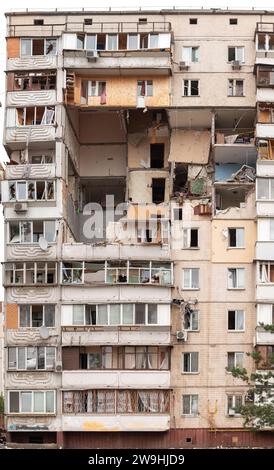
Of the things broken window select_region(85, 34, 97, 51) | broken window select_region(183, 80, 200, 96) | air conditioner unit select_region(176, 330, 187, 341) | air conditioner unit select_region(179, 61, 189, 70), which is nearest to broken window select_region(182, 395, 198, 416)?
air conditioner unit select_region(176, 330, 187, 341)

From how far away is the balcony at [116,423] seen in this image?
44.8 metres

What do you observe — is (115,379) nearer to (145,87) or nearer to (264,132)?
(264,132)

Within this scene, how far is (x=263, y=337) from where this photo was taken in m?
45.1

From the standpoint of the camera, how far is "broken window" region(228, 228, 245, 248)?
46.8 metres

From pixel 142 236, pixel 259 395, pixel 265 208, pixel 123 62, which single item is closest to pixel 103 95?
pixel 123 62

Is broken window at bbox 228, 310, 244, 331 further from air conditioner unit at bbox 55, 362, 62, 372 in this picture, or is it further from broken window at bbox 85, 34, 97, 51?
broken window at bbox 85, 34, 97, 51

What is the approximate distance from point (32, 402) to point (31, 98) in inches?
582

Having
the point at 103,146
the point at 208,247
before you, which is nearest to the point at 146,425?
the point at 208,247

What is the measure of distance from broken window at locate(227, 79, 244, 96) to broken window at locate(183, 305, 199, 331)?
36.1 ft

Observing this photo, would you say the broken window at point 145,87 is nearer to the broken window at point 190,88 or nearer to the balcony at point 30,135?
the broken window at point 190,88

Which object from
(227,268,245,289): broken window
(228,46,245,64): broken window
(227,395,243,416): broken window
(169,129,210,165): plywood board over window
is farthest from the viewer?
(169,129,210,165): plywood board over window

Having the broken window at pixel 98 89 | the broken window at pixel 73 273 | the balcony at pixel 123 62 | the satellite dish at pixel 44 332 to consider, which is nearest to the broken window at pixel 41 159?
the broken window at pixel 98 89

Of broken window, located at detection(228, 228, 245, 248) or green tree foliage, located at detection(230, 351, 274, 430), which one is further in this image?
broken window, located at detection(228, 228, 245, 248)
